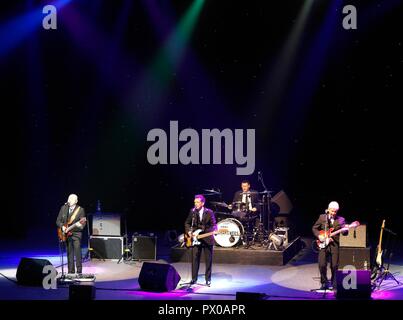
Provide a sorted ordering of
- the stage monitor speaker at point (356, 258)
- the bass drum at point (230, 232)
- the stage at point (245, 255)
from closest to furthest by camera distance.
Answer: the stage monitor speaker at point (356, 258), the stage at point (245, 255), the bass drum at point (230, 232)

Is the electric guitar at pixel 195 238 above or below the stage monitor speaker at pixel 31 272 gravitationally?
above

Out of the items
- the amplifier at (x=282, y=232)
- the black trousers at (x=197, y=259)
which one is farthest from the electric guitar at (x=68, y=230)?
the amplifier at (x=282, y=232)

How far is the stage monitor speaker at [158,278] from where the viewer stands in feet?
42.4

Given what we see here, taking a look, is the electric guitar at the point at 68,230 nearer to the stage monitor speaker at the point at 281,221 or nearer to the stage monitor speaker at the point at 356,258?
the stage monitor speaker at the point at 356,258

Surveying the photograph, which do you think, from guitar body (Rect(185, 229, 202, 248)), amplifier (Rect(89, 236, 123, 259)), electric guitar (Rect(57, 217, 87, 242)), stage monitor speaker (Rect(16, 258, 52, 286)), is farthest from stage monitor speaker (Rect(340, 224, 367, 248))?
stage monitor speaker (Rect(16, 258, 52, 286))

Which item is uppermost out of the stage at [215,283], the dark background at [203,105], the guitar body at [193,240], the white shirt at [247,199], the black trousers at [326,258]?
the dark background at [203,105]

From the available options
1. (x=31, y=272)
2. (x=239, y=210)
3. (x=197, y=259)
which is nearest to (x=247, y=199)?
(x=239, y=210)

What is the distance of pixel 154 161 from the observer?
68.7 ft

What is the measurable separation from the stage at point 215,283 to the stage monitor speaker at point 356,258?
73cm

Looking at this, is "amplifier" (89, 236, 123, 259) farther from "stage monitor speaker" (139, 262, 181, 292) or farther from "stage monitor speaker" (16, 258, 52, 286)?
"stage monitor speaker" (139, 262, 181, 292)

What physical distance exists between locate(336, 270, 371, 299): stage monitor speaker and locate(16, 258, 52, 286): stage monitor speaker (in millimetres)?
5963

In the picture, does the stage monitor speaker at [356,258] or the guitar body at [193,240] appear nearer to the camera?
the guitar body at [193,240]

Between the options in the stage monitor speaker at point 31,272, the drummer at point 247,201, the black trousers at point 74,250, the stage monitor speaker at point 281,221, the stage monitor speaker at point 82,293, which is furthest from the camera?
the stage monitor speaker at point 281,221
